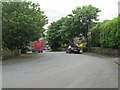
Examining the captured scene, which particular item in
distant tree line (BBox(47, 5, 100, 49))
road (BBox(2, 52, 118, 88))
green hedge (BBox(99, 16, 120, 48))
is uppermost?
distant tree line (BBox(47, 5, 100, 49))

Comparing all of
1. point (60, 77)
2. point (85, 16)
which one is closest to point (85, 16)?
point (85, 16)

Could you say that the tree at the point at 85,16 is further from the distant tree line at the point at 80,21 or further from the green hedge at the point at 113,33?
the green hedge at the point at 113,33

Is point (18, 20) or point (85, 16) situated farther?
point (85, 16)

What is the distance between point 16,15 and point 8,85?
12.4m

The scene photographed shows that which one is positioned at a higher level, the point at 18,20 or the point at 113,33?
the point at 18,20

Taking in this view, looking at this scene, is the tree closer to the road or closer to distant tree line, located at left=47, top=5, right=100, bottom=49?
distant tree line, located at left=47, top=5, right=100, bottom=49

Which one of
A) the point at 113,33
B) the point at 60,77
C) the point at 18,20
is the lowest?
the point at 60,77

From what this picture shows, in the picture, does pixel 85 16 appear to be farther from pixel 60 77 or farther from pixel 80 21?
pixel 60 77

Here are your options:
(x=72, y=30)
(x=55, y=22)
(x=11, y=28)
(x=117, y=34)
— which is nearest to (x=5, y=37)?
(x=11, y=28)

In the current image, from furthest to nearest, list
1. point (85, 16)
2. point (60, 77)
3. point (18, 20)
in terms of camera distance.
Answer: point (85, 16) < point (18, 20) < point (60, 77)

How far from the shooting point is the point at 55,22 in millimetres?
71188

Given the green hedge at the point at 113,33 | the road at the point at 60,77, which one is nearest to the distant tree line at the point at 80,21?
the green hedge at the point at 113,33

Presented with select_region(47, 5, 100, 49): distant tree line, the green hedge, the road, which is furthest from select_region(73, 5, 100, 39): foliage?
the road

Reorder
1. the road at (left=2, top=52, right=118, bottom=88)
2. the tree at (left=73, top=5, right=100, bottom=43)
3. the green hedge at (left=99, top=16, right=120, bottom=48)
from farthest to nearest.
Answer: the tree at (left=73, top=5, right=100, bottom=43) → the green hedge at (left=99, top=16, right=120, bottom=48) → the road at (left=2, top=52, right=118, bottom=88)
